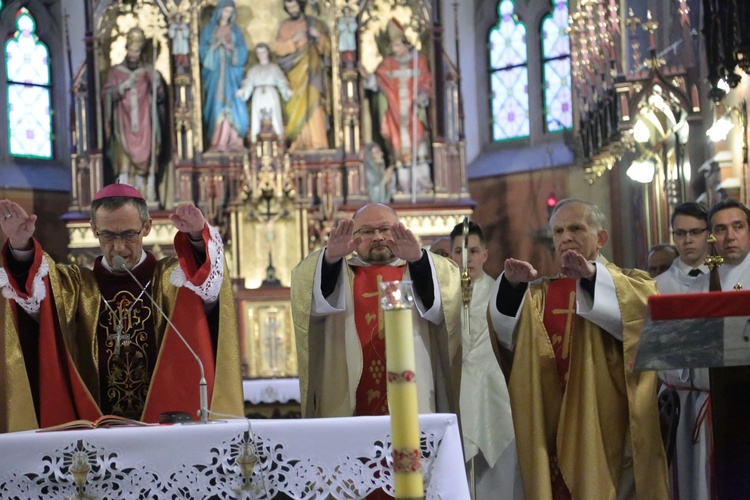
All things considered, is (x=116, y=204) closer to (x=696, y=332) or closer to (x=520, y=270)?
(x=520, y=270)

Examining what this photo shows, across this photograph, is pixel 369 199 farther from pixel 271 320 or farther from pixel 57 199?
pixel 57 199

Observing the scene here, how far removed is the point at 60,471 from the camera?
3742mm

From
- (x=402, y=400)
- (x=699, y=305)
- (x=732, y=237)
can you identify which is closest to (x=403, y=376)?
(x=402, y=400)

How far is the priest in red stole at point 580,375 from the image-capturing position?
5.17m

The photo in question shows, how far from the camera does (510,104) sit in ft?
55.5

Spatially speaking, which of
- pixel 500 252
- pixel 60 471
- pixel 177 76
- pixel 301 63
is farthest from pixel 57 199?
pixel 60 471

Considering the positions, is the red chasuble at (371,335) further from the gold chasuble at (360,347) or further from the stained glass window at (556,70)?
the stained glass window at (556,70)

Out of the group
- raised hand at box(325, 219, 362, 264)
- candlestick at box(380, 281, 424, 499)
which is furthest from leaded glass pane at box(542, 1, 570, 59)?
candlestick at box(380, 281, 424, 499)

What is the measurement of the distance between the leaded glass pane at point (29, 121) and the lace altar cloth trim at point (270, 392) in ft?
22.5

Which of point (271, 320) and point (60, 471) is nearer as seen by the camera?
point (60, 471)

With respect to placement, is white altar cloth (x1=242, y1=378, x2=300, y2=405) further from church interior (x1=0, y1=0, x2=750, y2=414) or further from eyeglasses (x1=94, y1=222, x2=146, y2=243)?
eyeglasses (x1=94, y1=222, x2=146, y2=243)

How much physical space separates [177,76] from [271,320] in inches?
131

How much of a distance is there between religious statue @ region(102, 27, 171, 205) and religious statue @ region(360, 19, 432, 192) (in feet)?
8.88

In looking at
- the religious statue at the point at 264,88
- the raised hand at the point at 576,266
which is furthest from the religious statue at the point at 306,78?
the raised hand at the point at 576,266
